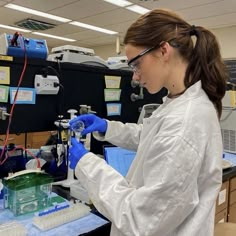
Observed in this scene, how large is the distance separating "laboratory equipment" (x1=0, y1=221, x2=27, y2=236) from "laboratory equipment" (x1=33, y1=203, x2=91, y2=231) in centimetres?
7

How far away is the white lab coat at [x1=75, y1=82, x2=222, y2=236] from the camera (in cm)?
74

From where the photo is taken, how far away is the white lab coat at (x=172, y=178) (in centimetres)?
74

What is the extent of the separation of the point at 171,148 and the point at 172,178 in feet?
0.26

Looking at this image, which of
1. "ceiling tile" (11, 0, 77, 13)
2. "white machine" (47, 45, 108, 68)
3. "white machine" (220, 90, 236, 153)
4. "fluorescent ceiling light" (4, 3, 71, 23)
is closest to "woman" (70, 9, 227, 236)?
"white machine" (47, 45, 108, 68)

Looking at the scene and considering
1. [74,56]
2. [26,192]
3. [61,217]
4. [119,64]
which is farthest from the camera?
[119,64]

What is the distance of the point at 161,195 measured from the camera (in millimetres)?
738

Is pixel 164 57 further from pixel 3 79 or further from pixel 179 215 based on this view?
pixel 3 79

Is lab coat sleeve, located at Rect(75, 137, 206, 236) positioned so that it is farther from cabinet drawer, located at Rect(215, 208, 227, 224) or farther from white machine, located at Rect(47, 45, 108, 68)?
cabinet drawer, located at Rect(215, 208, 227, 224)

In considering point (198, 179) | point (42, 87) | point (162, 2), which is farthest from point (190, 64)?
point (162, 2)

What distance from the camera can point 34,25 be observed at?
5965 mm

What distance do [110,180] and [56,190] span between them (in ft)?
2.26

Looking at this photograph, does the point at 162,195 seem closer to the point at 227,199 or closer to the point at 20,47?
the point at 20,47

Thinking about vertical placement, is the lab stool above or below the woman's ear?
below

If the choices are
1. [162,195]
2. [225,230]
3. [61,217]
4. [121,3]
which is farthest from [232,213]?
[121,3]
